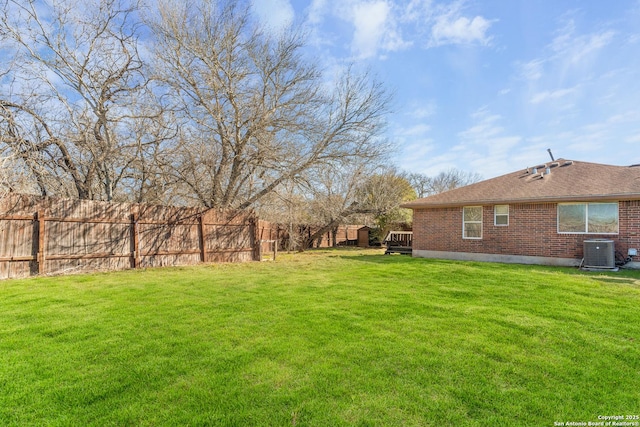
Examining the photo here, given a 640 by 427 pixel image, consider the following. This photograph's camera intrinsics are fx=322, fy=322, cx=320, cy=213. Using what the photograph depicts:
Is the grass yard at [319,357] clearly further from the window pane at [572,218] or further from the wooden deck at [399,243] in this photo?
Answer: the wooden deck at [399,243]

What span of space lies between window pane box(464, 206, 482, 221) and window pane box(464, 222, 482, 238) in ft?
0.70

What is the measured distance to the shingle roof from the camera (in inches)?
408

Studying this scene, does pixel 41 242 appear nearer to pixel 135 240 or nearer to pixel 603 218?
pixel 135 240

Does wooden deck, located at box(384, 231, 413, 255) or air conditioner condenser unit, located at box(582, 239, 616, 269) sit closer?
air conditioner condenser unit, located at box(582, 239, 616, 269)

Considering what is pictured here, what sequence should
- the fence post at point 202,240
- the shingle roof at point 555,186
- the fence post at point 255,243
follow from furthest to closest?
the fence post at point 255,243 → the fence post at point 202,240 → the shingle roof at point 555,186

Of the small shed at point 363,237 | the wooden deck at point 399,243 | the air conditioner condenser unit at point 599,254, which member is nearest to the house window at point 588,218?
the air conditioner condenser unit at point 599,254

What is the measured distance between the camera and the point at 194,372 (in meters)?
3.15

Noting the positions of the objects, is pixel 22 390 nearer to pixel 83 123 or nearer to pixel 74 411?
pixel 74 411

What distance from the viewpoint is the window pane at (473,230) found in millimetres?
12705

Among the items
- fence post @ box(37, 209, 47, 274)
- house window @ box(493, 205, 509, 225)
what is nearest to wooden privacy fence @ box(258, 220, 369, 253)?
fence post @ box(37, 209, 47, 274)

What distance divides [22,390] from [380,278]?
707 centimetres

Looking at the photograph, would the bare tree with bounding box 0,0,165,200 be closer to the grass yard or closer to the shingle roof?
the grass yard

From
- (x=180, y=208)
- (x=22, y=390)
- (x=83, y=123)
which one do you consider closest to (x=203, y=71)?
(x=83, y=123)

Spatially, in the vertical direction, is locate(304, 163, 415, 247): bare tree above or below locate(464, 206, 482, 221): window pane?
above
